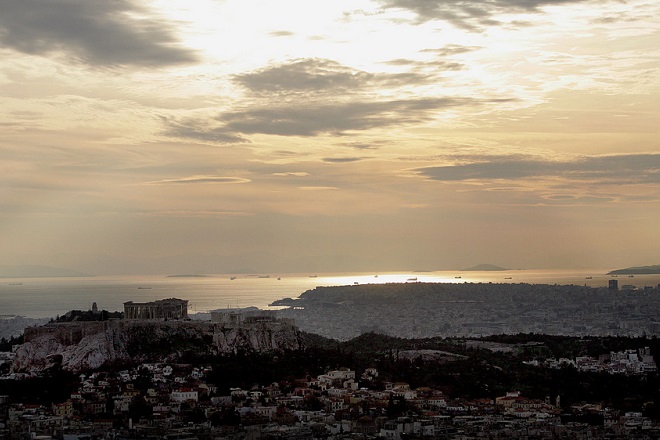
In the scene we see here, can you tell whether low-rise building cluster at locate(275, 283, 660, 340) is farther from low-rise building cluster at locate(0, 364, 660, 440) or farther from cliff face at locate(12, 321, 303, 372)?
low-rise building cluster at locate(0, 364, 660, 440)

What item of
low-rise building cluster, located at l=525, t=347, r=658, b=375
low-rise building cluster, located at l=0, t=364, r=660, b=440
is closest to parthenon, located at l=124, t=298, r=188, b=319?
low-rise building cluster, located at l=0, t=364, r=660, b=440

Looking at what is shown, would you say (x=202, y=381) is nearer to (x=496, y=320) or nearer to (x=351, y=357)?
(x=351, y=357)

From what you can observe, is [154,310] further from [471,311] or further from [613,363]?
[471,311]

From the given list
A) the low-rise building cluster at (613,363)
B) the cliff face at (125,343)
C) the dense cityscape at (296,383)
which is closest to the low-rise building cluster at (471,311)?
the low-rise building cluster at (613,363)

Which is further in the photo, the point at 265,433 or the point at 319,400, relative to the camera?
the point at 319,400

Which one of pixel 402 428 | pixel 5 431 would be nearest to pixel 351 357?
pixel 402 428

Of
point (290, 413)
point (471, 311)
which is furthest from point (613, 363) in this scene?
point (471, 311)
